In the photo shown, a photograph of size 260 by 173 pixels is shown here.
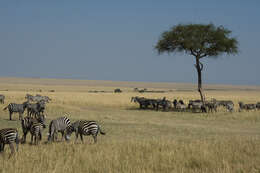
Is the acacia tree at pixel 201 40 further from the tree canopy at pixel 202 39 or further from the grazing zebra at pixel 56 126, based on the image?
the grazing zebra at pixel 56 126

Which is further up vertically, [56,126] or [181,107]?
[56,126]

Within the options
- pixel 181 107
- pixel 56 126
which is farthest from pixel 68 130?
pixel 181 107

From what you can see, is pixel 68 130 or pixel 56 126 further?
pixel 68 130

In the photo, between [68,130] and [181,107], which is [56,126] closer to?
[68,130]

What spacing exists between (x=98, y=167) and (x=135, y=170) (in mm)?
1097

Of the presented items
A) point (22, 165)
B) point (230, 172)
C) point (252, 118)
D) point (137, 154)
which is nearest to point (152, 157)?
point (137, 154)

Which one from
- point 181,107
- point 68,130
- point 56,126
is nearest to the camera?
point 56,126

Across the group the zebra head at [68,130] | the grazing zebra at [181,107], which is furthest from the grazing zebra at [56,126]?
the grazing zebra at [181,107]

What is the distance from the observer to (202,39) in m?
36.8

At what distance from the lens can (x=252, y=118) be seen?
85.5 ft

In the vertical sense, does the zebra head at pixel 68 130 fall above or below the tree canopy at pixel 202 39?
below

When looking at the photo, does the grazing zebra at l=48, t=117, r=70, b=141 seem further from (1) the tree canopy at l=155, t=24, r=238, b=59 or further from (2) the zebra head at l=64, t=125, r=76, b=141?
(1) the tree canopy at l=155, t=24, r=238, b=59

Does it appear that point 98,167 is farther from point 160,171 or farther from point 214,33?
point 214,33

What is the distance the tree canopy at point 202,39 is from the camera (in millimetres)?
36469
